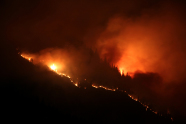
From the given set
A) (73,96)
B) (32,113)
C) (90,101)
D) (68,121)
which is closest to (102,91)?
(90,101)

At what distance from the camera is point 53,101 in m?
58.5

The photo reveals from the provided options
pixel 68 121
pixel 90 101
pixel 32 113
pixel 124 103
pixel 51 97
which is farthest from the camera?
pixel 124 103

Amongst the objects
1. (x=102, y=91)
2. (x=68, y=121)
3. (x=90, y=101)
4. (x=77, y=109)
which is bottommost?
(x=68, y=121)

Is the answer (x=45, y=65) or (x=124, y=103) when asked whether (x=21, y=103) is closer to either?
(x=45, y=65)

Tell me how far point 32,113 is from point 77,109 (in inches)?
913

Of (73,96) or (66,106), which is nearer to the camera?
(66,106)

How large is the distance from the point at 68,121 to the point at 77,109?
583 inches

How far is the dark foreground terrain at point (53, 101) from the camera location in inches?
1648

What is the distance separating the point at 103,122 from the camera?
197 ft

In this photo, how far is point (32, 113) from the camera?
41.6 meters

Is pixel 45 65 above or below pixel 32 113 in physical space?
above

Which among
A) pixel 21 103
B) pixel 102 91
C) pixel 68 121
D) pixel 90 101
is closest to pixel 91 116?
pixel 90 101

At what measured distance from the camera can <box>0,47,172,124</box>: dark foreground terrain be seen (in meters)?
41.9

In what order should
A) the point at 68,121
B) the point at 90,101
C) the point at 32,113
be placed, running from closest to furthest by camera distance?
the point at 32,113, the point at 68,121, the point at 90,101
